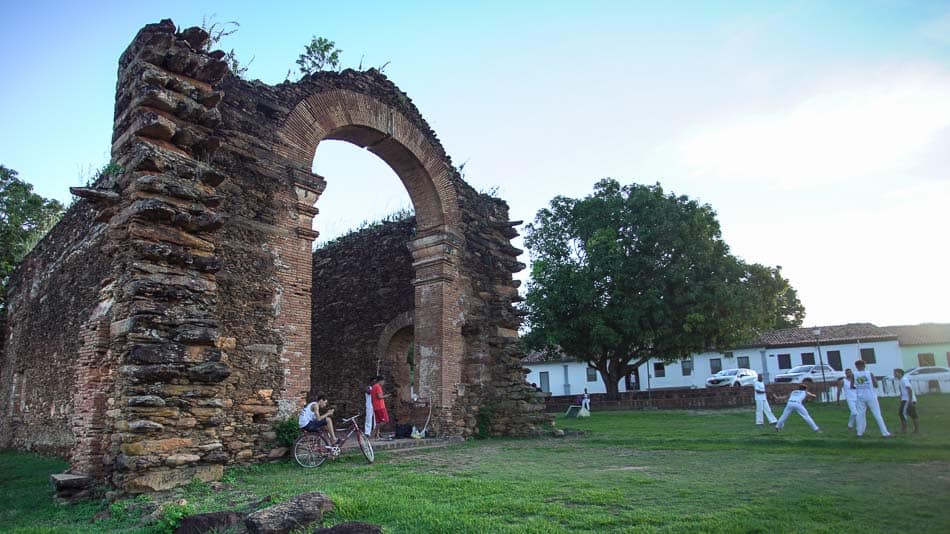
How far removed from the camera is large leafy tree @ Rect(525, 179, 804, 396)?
22.3m

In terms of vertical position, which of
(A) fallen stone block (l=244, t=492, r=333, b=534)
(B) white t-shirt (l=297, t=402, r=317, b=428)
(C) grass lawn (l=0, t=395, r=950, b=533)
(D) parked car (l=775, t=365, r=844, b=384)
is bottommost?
(C) grass lawn (l=0, t=395, r=950, b=533)

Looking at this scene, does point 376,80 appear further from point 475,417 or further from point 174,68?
point 475,417

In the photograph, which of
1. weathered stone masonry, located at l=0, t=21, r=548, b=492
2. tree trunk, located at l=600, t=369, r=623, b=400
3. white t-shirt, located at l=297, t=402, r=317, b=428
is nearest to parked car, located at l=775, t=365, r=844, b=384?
tree trunk, located at l=600, t=369, r=623, b=400

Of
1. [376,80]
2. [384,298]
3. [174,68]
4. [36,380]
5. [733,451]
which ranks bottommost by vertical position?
[733,451]

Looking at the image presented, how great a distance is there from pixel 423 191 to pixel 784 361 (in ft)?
110

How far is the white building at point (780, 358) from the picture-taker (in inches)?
1415

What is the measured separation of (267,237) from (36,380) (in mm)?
7383

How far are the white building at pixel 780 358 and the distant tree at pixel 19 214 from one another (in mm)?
24704

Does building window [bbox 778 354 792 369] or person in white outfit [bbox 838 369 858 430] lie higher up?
building window [bbox 778 354 792 369]

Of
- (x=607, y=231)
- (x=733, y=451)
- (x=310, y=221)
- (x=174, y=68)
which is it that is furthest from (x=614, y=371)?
(x=174, y=68)

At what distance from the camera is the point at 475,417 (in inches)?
481

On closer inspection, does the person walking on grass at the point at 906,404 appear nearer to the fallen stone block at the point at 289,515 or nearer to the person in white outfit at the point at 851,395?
the person in white outfit at the point at 851,395

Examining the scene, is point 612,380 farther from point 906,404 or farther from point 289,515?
point 289,515

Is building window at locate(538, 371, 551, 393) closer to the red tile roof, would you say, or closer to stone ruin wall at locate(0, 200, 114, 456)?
the red tile roof
